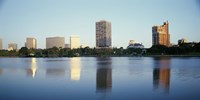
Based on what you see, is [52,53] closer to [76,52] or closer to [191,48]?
[76,52]

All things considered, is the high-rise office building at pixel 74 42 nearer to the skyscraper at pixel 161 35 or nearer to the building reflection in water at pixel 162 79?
the skyscraper at pixel 161 35

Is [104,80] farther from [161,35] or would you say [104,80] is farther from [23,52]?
[161,35]

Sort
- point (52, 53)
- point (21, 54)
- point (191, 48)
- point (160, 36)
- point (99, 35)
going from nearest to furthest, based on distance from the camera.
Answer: point (191, 48) < point (52, 53) < point (21, 54) < point (160, 36) < point (99, 35)

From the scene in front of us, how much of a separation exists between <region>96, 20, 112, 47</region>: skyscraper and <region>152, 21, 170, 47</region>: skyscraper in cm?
2430

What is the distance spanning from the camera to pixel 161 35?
411 ft

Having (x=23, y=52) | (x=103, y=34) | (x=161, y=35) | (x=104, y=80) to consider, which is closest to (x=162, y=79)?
(x=104, y=80)

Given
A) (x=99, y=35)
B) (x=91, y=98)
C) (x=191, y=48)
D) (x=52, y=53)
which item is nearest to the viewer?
(x=91, y=98)

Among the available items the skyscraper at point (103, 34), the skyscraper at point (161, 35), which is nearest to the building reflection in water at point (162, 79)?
the skyscraper at point (161, 35)

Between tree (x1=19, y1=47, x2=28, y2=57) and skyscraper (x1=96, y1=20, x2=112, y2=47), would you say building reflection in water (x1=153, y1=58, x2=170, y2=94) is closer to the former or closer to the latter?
tree (x1=19, y1=47, x2=28, y2=57)

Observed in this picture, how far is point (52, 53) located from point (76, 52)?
9161mm

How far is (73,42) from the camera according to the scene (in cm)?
14862

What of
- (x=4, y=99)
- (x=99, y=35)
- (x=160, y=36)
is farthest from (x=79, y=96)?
(x=99, y=35)

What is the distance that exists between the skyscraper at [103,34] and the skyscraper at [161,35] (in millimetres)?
24301

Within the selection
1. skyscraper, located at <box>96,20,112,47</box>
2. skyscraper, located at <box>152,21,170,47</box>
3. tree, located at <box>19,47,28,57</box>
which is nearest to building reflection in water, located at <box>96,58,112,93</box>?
tree, located at <box>19,47,28,57</box>
